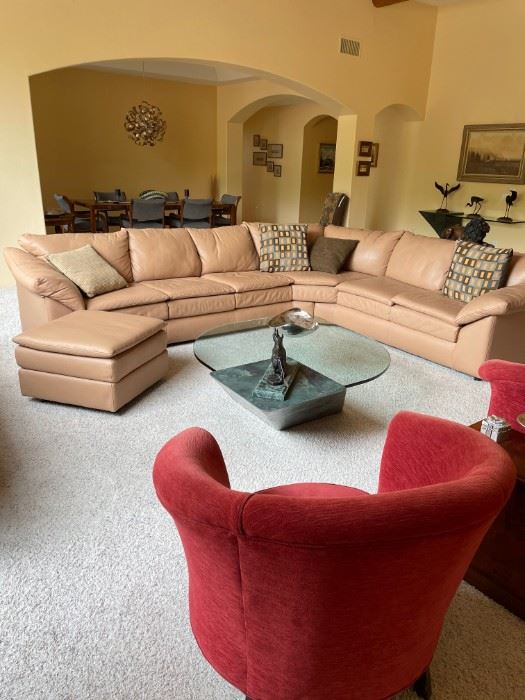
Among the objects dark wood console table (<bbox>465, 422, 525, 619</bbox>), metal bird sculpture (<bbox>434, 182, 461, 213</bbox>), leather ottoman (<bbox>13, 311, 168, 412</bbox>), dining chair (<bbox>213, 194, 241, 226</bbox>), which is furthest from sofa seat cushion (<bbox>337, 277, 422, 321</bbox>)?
dining chair (<bbox>213, 194, 241, 226</bbox>)

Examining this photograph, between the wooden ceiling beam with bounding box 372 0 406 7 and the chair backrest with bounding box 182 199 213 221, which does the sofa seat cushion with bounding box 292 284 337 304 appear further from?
the wooden ceiling beam with bounding box 372 0 406 7

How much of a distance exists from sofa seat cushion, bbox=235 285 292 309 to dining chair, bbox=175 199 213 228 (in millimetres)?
3063

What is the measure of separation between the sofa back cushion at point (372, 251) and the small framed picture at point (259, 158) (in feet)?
20.3

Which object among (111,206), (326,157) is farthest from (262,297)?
(326,157)

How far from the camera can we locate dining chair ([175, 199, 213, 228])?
274 inches

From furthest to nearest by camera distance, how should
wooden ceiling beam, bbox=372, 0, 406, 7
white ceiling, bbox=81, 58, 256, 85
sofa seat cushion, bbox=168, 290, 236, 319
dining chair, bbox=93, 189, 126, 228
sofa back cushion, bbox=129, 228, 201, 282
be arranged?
white ceiling, bbox=81, 58, 256, 85
dining chair, bbox=93, 189, 126, 228
wooden ceiling beam, bbox=372, 0, 406, 7
sofa back cushion, bbox=129, 228, 201, 282
sofa seat cushion, bbox=168, 290, 236, 319

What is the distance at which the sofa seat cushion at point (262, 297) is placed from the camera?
424 cm

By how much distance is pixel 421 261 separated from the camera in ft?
14.4

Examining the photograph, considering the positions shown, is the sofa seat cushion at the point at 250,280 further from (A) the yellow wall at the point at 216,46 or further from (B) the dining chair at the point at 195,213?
(B) the dining chair at the point at 195,213

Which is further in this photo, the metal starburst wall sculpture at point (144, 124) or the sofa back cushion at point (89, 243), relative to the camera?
the metal starburst wall sculpture at point (144, 124)

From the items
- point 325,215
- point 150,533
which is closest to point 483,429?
point 150,533

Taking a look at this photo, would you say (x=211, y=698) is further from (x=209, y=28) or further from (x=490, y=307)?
(x=209, y=28)

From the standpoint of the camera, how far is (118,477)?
2342mm

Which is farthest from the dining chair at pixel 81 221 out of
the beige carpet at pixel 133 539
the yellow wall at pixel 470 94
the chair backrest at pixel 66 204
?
the yellow wall at pixel 470 94
